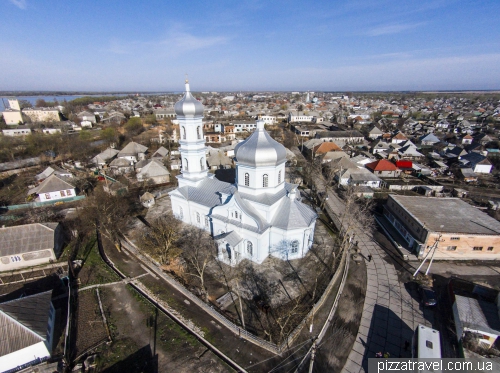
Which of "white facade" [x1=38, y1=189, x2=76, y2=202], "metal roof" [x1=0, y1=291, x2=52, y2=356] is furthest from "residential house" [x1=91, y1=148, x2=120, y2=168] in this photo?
"metal roof" [x1=0, y1=291, x2=52, y2=356]

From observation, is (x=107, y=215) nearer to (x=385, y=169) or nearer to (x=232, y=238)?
(x=232, y=238)

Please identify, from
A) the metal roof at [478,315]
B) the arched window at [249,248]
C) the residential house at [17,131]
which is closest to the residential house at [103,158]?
the residential house at [17,131]

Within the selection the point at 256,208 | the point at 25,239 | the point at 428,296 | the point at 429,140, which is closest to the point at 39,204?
the point at 25,239

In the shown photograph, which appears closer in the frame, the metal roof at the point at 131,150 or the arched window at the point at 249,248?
the arched window at the point at 249,248

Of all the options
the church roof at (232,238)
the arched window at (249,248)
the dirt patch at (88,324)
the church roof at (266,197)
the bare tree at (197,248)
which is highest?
the church roof at (266,197)

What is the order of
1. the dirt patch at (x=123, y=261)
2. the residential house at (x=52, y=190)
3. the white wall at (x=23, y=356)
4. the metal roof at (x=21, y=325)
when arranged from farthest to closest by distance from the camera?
the residential house at (x=52, y=190) → the dirt patch at (x=123, y=261) → the metal roof at (x=21, y=325) → the white wall at (x=23, y=356)

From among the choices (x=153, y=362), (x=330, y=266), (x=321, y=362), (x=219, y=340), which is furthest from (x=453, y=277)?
(x=153, y=362)

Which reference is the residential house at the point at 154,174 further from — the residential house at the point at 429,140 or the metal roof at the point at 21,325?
the residential house at the point at 429,140

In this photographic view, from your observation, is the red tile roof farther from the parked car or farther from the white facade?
the white facade
